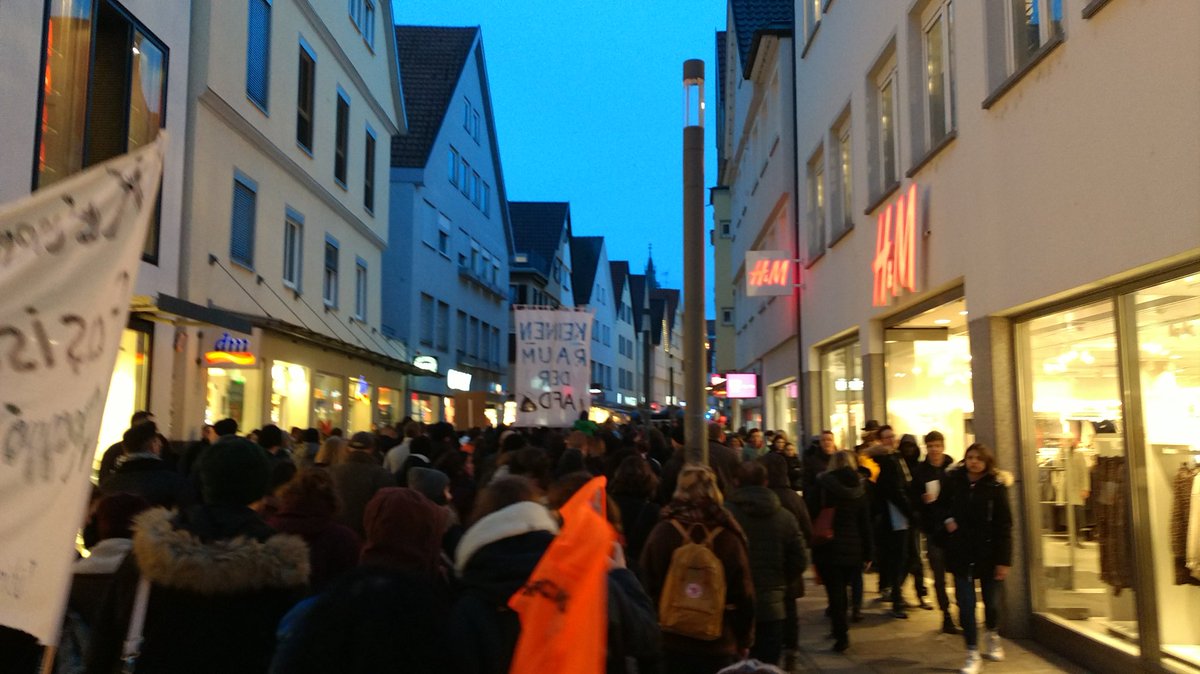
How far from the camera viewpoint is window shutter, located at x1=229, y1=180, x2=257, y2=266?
16453 millimetres

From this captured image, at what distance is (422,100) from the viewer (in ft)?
108

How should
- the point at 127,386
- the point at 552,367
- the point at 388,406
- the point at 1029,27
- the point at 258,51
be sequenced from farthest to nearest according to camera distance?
1. the point at 388,406
2. the point at 258,51
3. the point at 552,367
4. the point at 127,386
5. the point at 1029,27

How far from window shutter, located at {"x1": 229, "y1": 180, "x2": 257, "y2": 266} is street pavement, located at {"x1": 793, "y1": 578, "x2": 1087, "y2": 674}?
11078 millimetres

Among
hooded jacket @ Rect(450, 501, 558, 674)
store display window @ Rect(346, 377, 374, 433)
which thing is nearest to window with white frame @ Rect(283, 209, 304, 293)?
store display window @ Rect(346, 377, 374, 433)

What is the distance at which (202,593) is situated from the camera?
3.46 m

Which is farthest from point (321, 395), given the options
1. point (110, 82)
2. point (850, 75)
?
point (850, 75)

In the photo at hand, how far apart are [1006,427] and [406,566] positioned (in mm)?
7076

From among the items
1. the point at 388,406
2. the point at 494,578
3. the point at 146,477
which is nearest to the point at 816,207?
the point at 388,406

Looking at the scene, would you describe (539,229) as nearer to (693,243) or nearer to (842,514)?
(693,243)

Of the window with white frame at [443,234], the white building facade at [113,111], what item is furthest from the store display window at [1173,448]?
the window with white frame at [443,234]

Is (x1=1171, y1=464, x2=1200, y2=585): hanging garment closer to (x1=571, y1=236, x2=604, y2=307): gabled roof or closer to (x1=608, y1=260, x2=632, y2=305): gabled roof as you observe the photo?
(x1=571, y1=236, x2=604, y2=307): gabled roof

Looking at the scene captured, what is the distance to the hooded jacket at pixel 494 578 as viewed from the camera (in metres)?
3.20

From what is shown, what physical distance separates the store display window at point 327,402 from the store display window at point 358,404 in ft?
1.86

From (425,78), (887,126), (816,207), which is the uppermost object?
(425,78)
